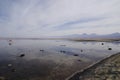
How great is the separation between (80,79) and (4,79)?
964 cm

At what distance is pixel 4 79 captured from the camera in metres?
14.9

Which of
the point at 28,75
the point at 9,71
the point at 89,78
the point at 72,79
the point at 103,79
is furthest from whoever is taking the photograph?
the point at 9,71

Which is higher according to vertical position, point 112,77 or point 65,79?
point 112,77

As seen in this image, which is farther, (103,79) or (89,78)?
(89,78)

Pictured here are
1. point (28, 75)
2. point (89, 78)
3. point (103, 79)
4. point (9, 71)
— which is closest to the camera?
point (103, 79)

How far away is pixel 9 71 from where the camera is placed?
1781cm

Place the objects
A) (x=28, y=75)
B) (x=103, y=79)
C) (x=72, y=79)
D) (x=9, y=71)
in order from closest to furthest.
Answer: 1. (x=103, y=79)
2. (x=72, y=79)
3. (x=28, y=75)
4. (x=9, y=71)

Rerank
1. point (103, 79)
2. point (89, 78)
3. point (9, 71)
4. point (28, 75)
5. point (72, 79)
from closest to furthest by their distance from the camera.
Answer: point (103, 79), point (89, 78), point (72, 79), point (28, 75), point (9, 71)

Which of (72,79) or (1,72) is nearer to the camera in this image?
(72,79)

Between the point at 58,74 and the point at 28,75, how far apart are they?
169 inches

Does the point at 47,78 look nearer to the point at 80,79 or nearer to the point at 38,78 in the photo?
the point at 38,78

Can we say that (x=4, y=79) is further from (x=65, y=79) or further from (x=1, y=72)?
(x=65, y=79)

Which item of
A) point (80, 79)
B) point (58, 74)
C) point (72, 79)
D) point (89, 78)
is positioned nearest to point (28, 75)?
point (58, 74)

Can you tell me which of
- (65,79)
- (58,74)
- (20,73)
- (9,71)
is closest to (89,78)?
(65,79)
